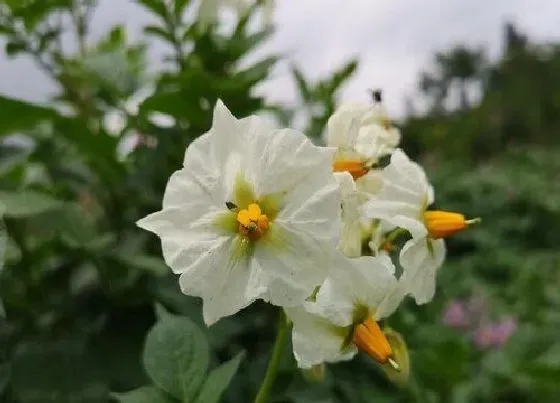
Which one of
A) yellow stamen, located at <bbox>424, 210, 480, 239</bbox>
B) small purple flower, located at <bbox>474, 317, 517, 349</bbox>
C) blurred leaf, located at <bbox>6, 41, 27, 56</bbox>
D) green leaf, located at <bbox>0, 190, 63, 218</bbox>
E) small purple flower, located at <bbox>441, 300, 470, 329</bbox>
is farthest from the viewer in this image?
small purple flower, located at <bbox>441, 300, 470, 329</bbox>

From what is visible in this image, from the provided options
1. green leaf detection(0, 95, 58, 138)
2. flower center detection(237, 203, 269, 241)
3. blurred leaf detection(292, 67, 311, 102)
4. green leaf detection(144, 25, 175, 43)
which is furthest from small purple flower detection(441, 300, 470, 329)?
flower center detection(237, 203, 269, 241)

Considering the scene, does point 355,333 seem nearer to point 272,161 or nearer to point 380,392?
point 272,161

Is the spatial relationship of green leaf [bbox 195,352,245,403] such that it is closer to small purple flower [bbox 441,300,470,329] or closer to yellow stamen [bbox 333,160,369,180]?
yellow stamen [bbox 333,160,369,180]

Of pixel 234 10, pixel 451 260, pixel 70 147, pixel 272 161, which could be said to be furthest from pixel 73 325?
pixel 451 260

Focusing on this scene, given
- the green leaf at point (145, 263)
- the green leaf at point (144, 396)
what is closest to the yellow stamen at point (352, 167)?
the green leaf at point (144, 396)

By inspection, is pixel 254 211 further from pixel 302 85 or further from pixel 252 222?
pixel 302 85

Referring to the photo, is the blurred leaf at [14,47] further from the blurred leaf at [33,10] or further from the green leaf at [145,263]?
the green leaf at [145,263]
